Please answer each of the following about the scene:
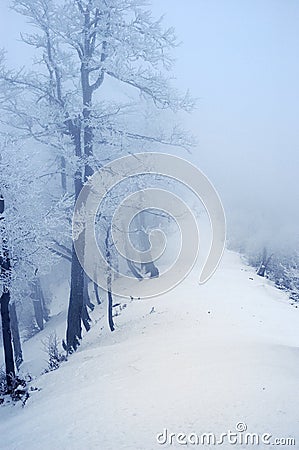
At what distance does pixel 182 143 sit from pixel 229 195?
91.0 ft

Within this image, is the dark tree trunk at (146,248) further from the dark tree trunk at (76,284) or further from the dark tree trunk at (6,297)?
the dark tree trunk at (6,297)

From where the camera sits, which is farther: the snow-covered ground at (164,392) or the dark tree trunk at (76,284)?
the dark tree trunk at (76,284)

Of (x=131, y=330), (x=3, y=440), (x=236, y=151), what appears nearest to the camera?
(x=3, y=440)

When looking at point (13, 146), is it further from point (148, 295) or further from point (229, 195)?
point (229, 195)

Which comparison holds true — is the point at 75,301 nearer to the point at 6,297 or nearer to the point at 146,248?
the point at 6,297

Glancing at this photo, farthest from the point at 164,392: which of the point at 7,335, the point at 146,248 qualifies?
the point at 146,248

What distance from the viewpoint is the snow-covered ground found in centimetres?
427

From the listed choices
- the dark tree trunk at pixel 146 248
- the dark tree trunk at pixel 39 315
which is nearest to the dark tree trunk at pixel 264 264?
the dark tree trunk at pixel 146 248

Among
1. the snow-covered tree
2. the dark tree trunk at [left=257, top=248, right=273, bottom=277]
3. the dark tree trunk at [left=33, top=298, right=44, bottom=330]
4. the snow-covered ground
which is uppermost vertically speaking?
the snow-covered tree

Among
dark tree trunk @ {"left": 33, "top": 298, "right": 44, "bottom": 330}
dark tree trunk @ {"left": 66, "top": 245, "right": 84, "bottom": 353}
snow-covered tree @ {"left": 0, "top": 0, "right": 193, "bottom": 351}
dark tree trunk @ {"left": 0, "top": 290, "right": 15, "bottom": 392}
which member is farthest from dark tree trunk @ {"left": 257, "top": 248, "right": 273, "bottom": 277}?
dark tree trunk @ {"left": 0, "top": 290, "right": 15, "bottom": 392}

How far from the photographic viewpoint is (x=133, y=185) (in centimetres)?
1205

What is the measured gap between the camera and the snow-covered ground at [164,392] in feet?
14.0

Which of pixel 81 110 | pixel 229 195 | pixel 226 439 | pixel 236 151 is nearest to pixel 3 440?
pixel 226 439

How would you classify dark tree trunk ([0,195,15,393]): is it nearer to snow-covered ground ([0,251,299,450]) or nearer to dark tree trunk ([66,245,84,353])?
snow-covered ground ([0,251,299,450])
